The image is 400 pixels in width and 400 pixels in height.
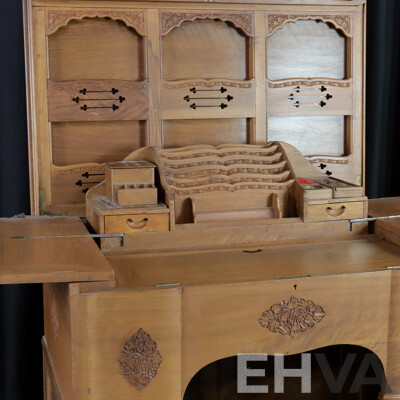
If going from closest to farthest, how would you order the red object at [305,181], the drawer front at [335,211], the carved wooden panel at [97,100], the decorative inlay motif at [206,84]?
1. the drawer front at [335,211]
2. the red object at [305,181]
3. the carved wooden panel at [97,100]
4. the decorative inlay motif at [206,84]

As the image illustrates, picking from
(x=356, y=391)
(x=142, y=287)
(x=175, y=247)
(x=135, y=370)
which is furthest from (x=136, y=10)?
(x=356, y=391)

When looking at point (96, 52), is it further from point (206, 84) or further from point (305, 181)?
point (305, 181)

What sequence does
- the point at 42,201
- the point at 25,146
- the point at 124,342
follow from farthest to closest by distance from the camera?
1. the point at 25,146
2. the point at 42,201
3. the point at 124,342

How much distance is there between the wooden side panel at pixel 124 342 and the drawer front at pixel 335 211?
2.51 feet

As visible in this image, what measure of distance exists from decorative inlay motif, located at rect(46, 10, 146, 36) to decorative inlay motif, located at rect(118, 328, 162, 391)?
4.36ft

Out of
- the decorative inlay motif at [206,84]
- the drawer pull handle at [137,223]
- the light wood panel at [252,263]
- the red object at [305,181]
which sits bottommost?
the light wood panel at [252,263]

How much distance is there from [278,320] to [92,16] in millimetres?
1415

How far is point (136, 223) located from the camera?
241 centimetres

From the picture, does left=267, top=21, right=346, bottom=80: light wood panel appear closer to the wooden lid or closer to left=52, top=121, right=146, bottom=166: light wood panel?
left=52, top=121, right=146, bottom=166: light wood panel

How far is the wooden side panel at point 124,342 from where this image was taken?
6.34ft

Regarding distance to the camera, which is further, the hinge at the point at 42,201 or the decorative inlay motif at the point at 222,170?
the hinge at the point at 42,201

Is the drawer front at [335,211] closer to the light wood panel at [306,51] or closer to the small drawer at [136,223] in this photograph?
the small drawer at [136,223]

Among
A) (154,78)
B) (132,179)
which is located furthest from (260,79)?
(132,179)

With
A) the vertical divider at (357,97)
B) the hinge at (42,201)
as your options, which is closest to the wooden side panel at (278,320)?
the hinge at (42,201)
